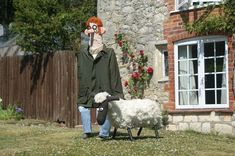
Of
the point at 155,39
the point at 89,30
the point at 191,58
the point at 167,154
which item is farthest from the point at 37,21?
the point at 167,154

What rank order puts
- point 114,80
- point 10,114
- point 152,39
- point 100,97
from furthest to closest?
point 10,114 → point 152,39 → point 114,80 → point 100,97

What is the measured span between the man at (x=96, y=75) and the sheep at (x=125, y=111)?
440mm

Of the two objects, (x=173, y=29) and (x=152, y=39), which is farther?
(x=152, y=39)

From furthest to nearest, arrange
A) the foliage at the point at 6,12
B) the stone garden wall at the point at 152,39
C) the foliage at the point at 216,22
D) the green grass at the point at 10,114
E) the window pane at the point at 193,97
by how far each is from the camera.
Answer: the foliage at the point at 6,12 → the green grass at the point at 10,114 → the window pane at the point at 193,97 → the stone garden wall at the point at 152,39 → the foliage at the point at 216,22

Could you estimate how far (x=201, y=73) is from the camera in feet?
52.7

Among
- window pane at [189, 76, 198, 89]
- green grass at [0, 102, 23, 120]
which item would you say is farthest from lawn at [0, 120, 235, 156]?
green grass at [0, 102, 23, 120]

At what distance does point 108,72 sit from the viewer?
38.7 ft

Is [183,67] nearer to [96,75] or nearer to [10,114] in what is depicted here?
[96,75]

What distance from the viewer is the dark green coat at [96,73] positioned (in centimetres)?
1180

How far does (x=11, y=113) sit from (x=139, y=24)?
17.2 feet

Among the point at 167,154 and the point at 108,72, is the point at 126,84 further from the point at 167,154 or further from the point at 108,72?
the point at 167,154

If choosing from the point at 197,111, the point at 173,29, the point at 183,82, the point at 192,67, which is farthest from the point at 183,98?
the point at 173,29

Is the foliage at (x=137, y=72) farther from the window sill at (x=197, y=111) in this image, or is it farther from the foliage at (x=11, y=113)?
the foliage at (x=11, y=113)

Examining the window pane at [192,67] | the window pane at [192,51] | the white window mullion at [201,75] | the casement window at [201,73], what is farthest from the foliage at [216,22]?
the window pane at [192,67]
